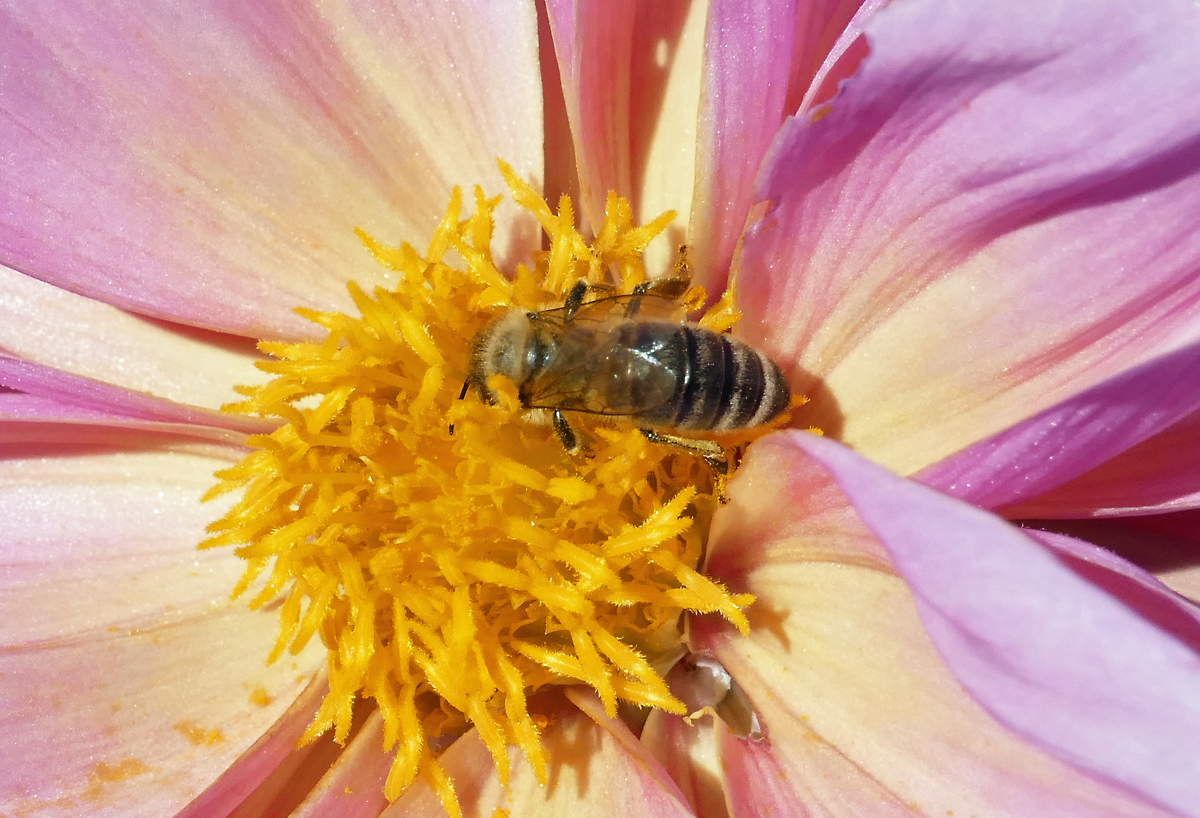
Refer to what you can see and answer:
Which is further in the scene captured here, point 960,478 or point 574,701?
point 574,701

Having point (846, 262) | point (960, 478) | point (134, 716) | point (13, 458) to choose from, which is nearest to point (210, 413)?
point (13, 458)

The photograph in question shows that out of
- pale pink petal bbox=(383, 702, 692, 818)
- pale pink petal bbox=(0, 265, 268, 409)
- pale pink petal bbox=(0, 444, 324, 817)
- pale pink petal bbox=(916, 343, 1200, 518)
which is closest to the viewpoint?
pale pink petal bbox=(916, 343, 1200, 518)

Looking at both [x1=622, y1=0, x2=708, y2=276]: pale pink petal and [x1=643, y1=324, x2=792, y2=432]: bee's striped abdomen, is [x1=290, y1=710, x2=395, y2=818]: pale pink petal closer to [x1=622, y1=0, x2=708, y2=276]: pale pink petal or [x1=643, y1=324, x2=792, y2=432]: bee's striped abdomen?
[x1=643, y1=324, x2=792, y2=432]: bee's striped abdomen

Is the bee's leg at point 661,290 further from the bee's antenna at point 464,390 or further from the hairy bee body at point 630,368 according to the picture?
the bee's antenna at point 464,390

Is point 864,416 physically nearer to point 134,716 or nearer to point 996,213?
point 996,213

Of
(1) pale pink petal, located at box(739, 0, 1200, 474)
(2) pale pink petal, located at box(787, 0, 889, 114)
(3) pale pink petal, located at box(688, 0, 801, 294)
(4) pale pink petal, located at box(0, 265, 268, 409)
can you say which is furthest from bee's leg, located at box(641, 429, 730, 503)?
(4) pale pink petal, located at box(0, 265, 268, 409)

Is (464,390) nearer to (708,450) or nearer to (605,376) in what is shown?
(605,376)

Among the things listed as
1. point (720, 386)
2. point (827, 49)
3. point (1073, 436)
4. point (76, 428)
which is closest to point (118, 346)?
point (76, 428)
